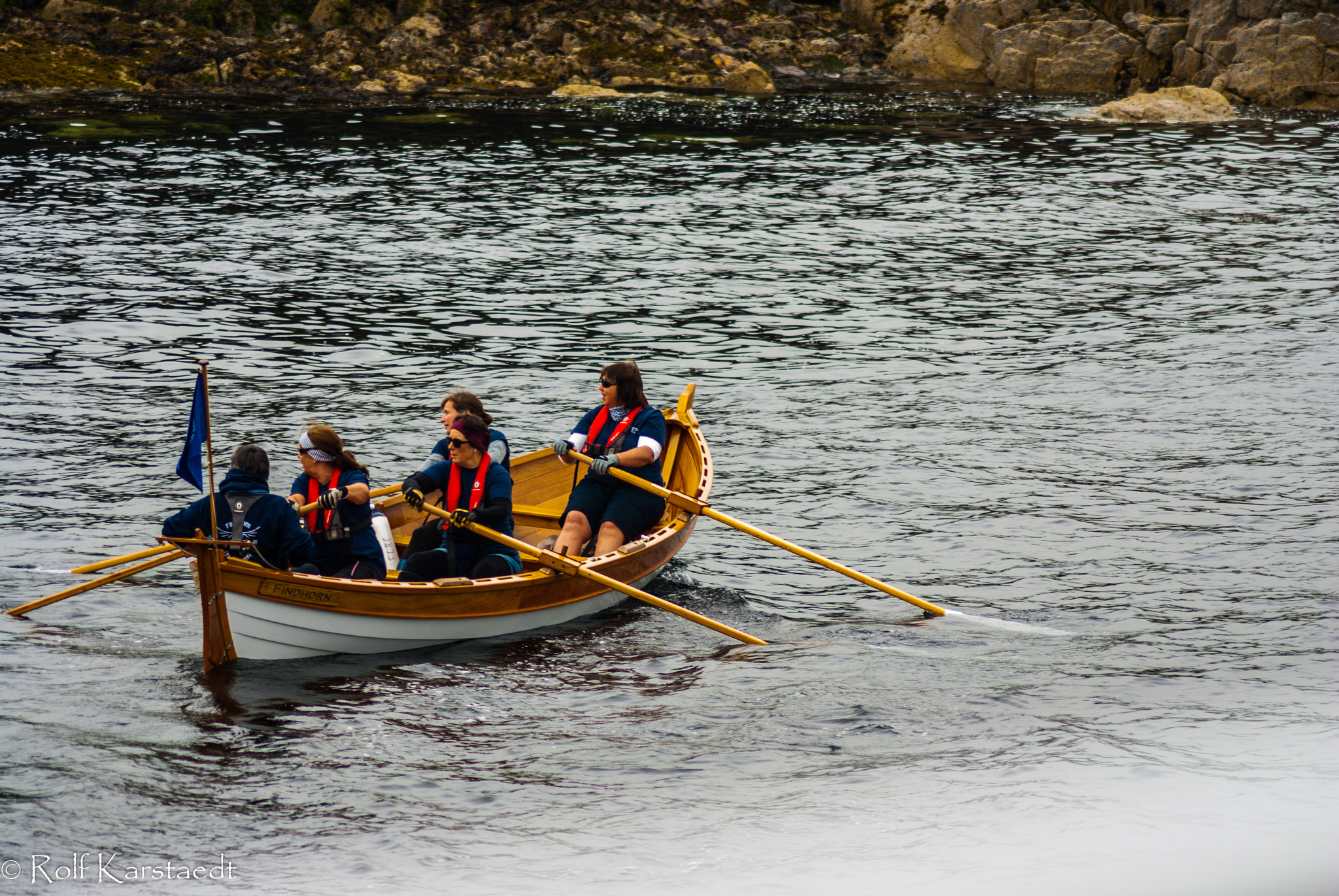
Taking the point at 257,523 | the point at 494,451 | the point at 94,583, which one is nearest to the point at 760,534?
the point at 494,451

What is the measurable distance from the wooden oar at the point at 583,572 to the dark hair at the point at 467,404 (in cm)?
79

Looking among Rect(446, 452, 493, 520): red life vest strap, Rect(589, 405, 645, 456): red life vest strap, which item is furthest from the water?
Rect(589, 405, 645, 456): red life vest strap

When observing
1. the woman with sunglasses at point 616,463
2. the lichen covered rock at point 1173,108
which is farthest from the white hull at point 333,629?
the lichen covered rock at point 1173,108

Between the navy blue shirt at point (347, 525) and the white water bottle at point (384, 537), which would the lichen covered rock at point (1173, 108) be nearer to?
the white water bottle at point (384, 537)

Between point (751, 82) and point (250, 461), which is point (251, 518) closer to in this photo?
point (250, 461)

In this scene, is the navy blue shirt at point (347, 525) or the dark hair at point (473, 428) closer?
the navy blue shirt at point (347, 525)

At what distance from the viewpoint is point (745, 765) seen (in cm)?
765

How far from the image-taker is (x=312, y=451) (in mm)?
8828

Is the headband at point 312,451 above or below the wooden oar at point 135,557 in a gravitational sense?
above

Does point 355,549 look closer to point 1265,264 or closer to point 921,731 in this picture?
point 921,731

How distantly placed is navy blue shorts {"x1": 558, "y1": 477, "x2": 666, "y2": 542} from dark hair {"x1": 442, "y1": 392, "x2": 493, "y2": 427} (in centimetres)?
152

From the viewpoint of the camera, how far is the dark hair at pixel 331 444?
8.78 meters

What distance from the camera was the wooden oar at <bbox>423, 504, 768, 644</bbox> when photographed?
945cm

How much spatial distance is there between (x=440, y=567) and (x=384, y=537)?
19.6 inches
